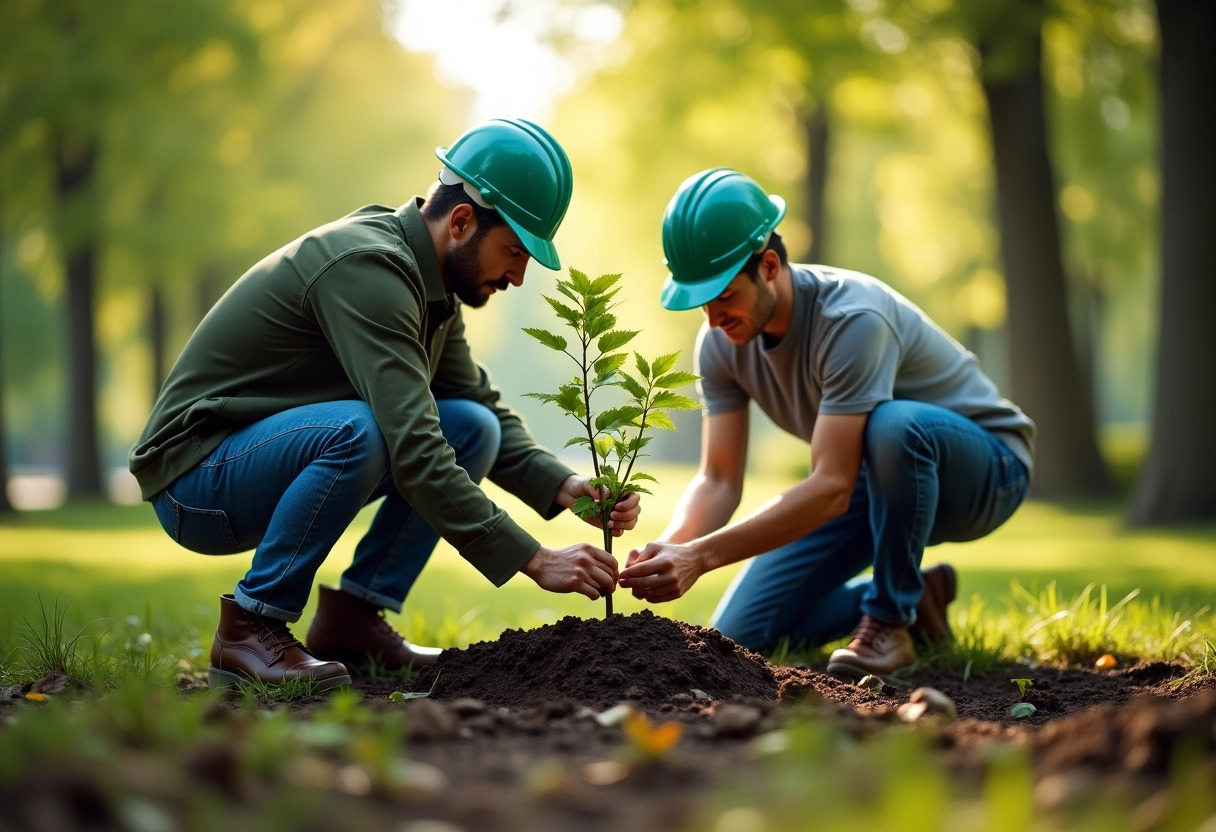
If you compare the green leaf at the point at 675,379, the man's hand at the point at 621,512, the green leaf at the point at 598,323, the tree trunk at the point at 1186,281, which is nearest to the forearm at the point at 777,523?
the man's hand at the point at 621,512

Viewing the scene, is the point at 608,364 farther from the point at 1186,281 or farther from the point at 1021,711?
the point at 1186,281

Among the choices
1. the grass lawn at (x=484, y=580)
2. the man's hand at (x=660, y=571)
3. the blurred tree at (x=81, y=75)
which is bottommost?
the grass lawn at (x=484, y=580)

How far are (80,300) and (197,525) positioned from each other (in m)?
12.1

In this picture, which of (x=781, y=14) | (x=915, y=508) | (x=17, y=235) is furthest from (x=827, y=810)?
(x=17, y=235)

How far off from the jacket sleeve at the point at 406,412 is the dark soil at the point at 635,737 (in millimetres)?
336

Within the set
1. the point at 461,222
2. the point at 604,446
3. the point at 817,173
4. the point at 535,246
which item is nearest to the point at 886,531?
the point at 604,446

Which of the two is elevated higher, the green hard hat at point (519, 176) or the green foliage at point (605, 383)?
the green hard hat at point (519, 176)

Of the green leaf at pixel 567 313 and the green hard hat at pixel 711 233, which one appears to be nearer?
the green leaf at pixel 567 313

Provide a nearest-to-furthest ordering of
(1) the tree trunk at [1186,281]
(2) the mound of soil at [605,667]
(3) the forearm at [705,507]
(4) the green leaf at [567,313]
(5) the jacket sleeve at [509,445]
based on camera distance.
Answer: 1. (2) the mound of soil at [605,667]
2. (4) the green leaf at [567,313]
3. (5) the jacket sleeve at [509,445]
4. (3) the forearm at [705,507]
5. (1) the tree trunk at [1186,281]

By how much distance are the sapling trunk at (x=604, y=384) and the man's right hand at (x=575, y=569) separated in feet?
0.52

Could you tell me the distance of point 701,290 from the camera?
3.71 metres

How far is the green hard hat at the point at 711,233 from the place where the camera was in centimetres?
A: 368

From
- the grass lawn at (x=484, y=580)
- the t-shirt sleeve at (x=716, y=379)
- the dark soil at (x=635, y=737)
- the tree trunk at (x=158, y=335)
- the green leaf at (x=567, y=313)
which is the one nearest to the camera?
the dark soil at (x=635, y=737)

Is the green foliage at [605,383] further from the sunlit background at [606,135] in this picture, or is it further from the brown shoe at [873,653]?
the sunlit background at [606,135]
